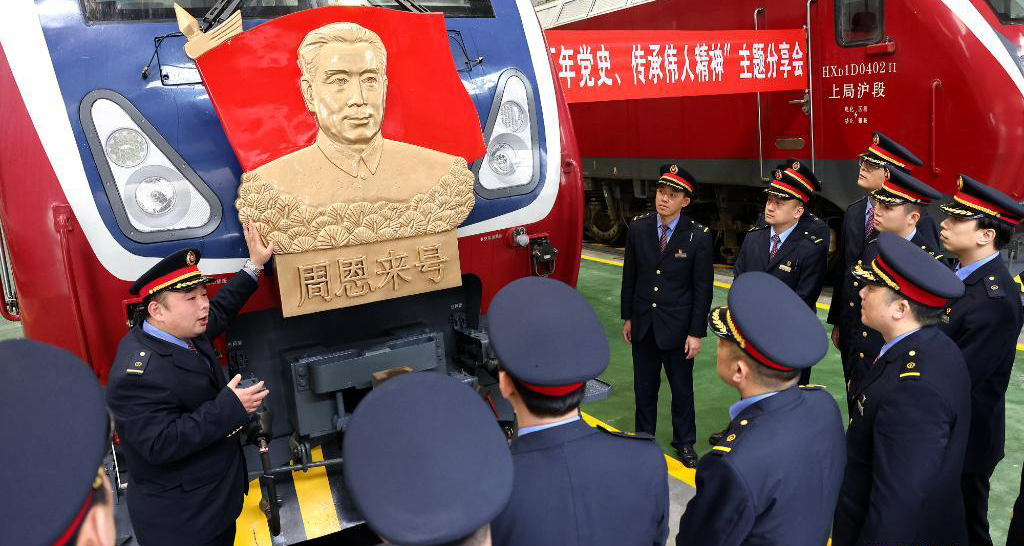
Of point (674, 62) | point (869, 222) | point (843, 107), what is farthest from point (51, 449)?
point (843, 107)

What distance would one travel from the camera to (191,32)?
2701 mm

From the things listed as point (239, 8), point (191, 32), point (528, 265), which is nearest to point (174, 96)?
point (191, 32)

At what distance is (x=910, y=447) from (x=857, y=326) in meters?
1.77

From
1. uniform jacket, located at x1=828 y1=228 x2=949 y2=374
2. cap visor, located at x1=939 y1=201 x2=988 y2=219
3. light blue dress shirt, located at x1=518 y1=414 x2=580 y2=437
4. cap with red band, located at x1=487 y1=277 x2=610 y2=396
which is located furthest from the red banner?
light blue dress shirt, located at x1=518 y1=414 x2=580 y2=437

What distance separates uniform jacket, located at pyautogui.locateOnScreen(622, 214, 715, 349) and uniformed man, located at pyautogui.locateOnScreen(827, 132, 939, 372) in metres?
0.68

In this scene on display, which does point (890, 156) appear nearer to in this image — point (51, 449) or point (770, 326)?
point (770, 326)

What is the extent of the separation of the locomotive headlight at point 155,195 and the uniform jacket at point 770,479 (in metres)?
1.96

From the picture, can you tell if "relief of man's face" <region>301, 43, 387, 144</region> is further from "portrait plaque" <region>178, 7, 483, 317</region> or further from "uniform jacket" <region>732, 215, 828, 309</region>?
"uniform jacket" <region>732, 215, 828, 309</region>

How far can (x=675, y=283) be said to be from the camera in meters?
4.26

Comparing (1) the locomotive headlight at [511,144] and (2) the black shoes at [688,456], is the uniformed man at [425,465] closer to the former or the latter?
(1) the locomotive headlight at [511,144]

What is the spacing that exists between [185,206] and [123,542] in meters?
1.29

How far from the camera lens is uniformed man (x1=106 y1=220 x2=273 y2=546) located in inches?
94.3

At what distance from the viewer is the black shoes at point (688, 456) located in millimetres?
4267

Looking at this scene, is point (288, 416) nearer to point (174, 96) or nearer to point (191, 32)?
point (174, 96)
